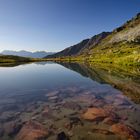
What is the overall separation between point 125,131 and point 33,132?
7.41 metres

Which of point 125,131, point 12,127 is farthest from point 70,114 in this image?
point 125,131

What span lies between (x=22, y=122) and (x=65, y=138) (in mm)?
5472

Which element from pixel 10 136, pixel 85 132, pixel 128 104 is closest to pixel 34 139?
pixel 10 136

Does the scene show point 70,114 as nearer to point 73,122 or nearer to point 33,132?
point 73,122

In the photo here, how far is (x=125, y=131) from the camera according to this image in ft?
55.6

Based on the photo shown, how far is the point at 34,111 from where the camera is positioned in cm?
2283

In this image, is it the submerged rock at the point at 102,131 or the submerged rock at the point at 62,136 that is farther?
the submerged rock at the point at 102,131

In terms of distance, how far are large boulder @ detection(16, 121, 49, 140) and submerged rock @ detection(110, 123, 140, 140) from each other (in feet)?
18.6

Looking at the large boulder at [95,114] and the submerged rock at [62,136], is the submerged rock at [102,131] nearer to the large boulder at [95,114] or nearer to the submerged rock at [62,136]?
the submerged rock at [62,136]

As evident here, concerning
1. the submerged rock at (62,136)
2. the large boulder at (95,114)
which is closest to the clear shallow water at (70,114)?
the large boulder at (95,114)

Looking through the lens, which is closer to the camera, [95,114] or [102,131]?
[102,131]

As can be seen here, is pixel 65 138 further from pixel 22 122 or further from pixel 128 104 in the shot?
pixel 128 104

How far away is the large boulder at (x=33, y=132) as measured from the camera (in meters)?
15.8

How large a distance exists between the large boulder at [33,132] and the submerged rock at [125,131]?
18.6ft
